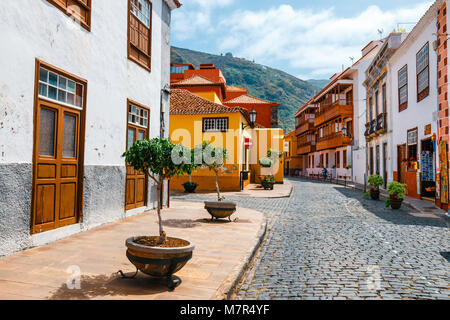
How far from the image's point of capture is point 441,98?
1178 centimetres

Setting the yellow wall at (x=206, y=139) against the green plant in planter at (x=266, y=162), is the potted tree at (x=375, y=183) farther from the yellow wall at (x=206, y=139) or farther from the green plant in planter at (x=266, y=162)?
the green plant in planter at (x=266, y=162)

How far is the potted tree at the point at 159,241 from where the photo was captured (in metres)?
3.81

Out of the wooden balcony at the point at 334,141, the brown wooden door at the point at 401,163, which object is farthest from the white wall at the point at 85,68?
the wooden balcony at the point at 334,141

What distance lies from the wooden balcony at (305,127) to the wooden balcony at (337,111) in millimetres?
5911

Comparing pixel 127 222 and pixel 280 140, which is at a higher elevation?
pixel 280 140

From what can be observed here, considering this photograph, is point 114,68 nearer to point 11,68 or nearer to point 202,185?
point 11,68

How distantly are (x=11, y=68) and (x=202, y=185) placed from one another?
1504cm

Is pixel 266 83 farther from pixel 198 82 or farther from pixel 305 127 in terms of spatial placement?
pixel 198 82

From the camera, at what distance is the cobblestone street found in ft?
13.3

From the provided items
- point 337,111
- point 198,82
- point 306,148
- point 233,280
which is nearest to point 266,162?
point 198,82

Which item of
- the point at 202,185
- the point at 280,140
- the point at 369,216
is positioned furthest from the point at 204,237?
the point at 280,140

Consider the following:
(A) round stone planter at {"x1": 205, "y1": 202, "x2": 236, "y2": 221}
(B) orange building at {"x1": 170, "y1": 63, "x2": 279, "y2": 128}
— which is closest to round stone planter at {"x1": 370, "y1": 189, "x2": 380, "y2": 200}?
(A) round stone planter at {"x1": 205, "y1": 202, "x2": 236, "y2": 221}

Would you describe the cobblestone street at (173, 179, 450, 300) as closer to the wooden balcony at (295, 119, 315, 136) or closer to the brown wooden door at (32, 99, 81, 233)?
the brown wooden door at (32, 99, 81, 233)
